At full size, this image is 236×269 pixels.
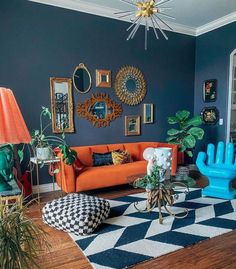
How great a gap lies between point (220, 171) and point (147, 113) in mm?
2022

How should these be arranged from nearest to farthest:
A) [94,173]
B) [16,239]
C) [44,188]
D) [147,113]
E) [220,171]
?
[16,239]
[220,171]
[94,173]
[44,188]
[147,113]

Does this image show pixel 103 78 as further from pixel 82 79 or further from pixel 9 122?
pixel 9 122

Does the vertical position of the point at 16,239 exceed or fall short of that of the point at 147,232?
it exceeds it

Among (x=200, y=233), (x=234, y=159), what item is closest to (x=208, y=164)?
(x=234, y=159)

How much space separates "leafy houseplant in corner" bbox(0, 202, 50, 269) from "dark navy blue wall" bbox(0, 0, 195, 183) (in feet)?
9.30

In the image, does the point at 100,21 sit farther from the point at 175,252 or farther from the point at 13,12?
the point at 175,252

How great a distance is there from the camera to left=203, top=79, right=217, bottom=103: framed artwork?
16.0 feet

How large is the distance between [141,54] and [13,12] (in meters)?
2.42

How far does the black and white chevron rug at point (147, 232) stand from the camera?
201 centimetres

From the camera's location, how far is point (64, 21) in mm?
3865

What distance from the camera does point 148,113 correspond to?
4.83 m

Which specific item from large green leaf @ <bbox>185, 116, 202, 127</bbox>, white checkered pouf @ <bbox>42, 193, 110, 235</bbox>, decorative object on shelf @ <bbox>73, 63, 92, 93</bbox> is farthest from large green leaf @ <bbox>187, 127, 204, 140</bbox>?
white checkered pouf @ <bbox>42, 193, 110, 235</bbox>

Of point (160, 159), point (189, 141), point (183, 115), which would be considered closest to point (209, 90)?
point (183, 115)

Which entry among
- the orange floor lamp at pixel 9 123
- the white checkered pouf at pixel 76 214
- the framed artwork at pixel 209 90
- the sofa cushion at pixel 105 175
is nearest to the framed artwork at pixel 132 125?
the sofa cushion at pixel 105 175
